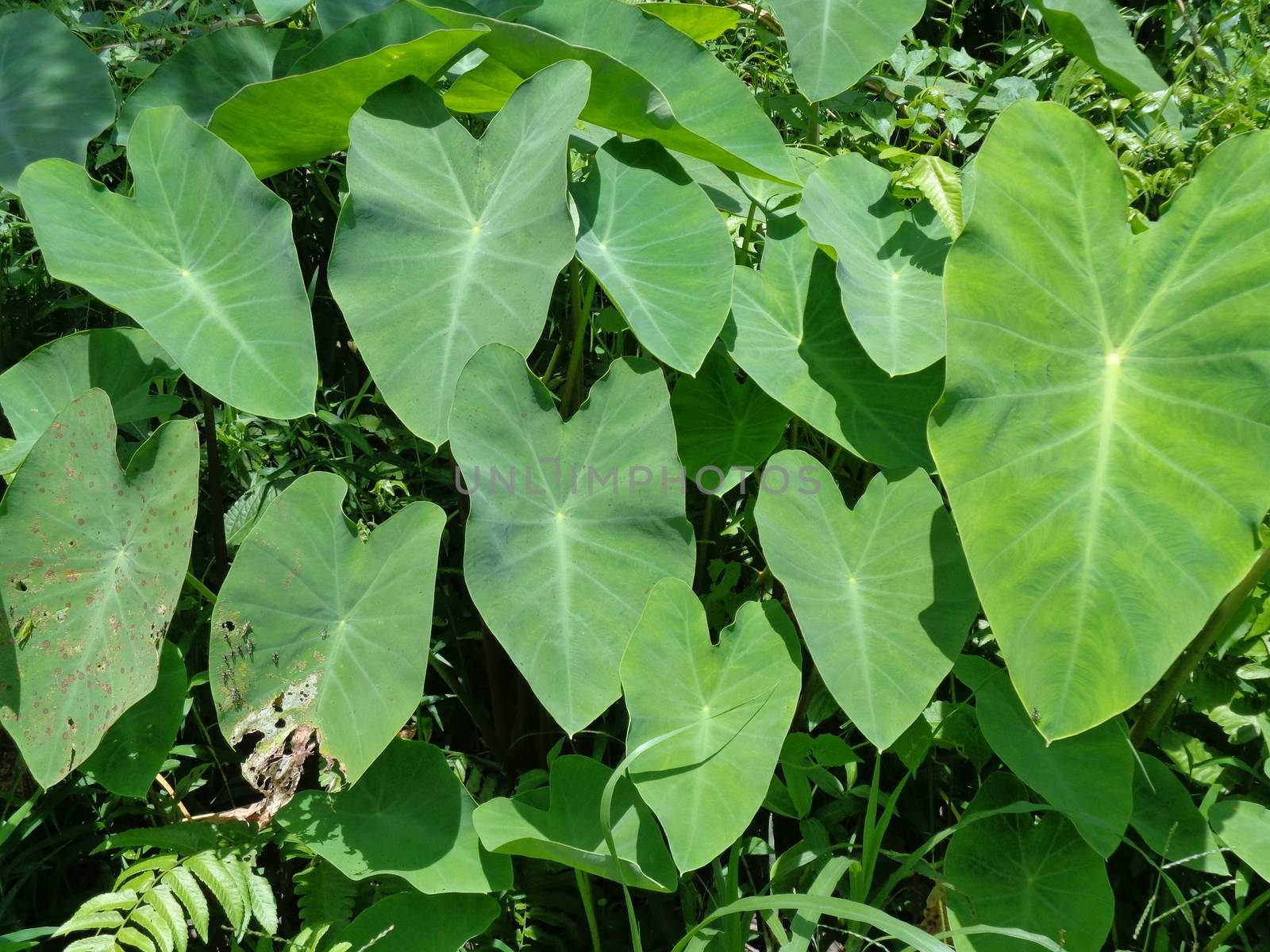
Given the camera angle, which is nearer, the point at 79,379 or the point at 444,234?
the point at 444,234

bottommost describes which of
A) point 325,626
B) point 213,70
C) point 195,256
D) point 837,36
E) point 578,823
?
point 578,823

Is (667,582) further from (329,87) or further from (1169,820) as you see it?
(329,87)

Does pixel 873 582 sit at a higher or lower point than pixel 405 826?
higher

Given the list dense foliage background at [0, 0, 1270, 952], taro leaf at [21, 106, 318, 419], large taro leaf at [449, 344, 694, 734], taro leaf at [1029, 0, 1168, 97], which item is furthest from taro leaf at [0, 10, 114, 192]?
taro leaf at [1029, 0, 1168, 97]

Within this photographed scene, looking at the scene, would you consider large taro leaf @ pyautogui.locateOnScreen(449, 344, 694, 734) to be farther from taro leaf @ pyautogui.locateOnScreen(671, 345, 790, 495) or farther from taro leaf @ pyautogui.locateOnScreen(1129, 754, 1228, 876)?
taro leaf @ pyautogui.locateOnScreen(1129, 754, 1228, 876)

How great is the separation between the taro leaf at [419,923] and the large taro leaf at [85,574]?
48cm

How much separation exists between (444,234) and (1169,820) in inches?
58.5

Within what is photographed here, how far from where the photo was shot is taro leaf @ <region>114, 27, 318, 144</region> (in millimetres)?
2084

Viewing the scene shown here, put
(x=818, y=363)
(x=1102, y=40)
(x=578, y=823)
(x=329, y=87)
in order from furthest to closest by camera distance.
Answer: (x=1102, y=40), (x=818, y=363), (x=329, y=87), (x=578, y=823)

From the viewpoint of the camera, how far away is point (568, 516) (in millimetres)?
1598

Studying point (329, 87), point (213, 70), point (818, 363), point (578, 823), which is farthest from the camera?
point (213, 70)

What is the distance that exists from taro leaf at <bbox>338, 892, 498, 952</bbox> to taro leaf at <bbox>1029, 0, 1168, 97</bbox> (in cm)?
181

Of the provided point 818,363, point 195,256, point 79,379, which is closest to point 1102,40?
point 818,363

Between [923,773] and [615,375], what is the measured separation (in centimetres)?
97
